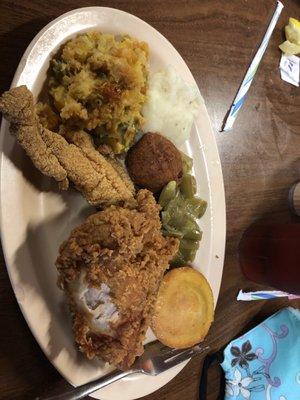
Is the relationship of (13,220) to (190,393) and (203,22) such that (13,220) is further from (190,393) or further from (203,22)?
(203,22)

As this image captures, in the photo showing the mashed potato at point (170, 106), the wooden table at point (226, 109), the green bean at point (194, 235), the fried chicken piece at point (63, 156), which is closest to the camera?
the fried chicken piece at point (63, 156)

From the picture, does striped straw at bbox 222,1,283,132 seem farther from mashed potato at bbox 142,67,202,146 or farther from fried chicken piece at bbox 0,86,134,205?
fried chicken piece at bbox 0,86,134,205

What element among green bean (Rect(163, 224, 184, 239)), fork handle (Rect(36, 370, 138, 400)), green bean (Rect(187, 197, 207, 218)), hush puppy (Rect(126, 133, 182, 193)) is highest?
hush puppy (Rect(126, 133, 182, 193))

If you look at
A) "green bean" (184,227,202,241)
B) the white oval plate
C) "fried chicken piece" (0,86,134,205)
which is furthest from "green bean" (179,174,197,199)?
the white oval plate

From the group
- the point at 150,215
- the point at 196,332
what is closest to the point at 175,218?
the point at 150,215

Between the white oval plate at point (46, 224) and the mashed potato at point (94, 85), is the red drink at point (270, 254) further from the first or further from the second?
the mashed potato at point (94, 85)

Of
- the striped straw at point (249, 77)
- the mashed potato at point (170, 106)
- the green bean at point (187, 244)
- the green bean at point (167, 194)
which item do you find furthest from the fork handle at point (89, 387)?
the striped straw at point (249, 77)
